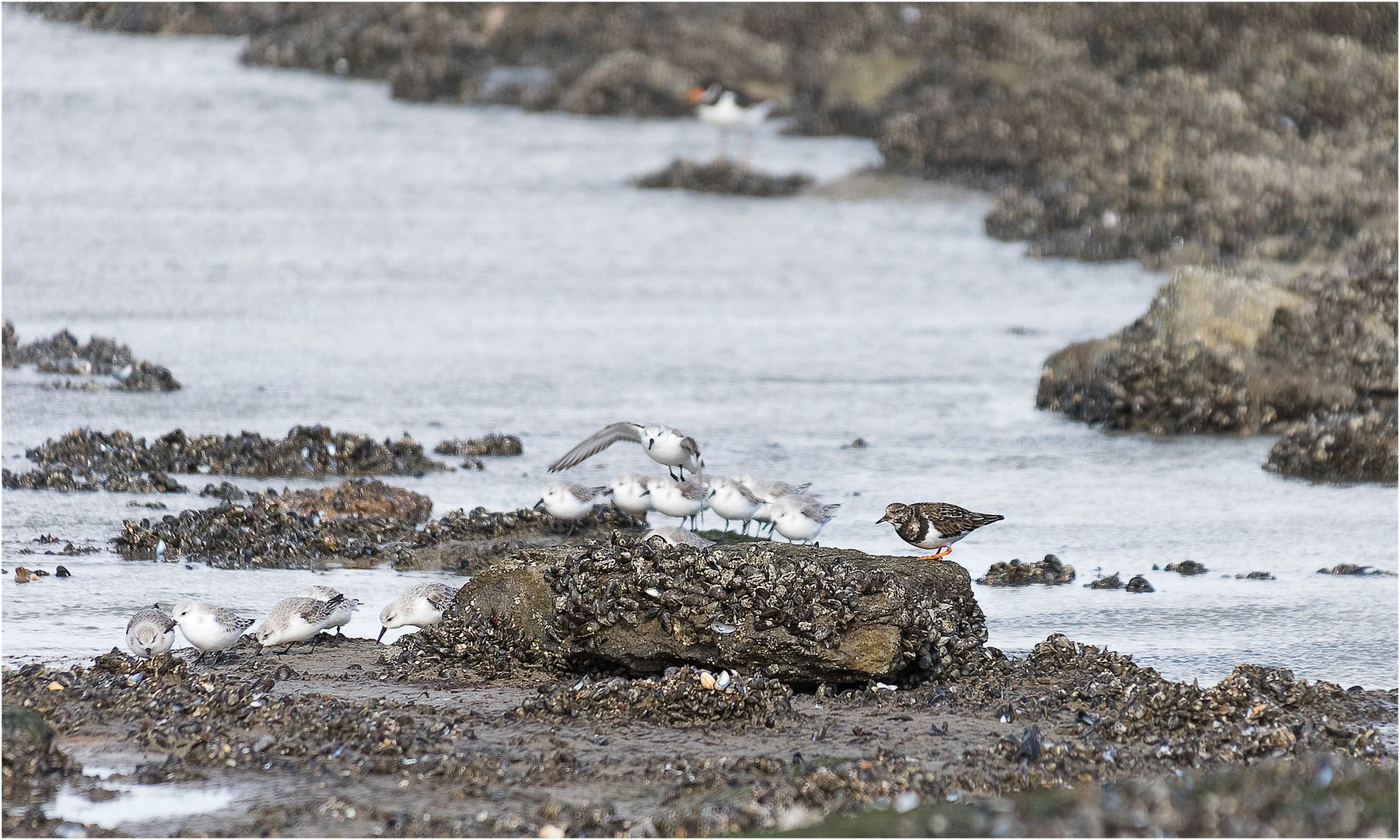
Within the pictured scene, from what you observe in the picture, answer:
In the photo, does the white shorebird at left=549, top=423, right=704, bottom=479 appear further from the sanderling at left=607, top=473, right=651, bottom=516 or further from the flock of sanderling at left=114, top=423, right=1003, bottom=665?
the sanderling at left=607, top=473, right=651, bottom=516

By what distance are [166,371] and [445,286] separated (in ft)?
13.7

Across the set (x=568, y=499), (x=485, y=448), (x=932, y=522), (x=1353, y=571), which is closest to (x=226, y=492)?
(x=485, y=448)

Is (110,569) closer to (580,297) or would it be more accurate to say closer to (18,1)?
(580,297)

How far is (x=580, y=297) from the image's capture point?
1409 centimetres

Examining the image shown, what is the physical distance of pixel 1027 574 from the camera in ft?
22.4

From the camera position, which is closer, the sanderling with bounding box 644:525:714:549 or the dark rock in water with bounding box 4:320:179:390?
the sanderling with bounding box 644:525:714:549

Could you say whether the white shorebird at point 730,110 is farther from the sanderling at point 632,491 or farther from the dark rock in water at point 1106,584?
the dark rock in water at point 1106,584

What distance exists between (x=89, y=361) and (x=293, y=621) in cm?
632

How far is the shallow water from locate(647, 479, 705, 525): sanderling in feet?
3.19

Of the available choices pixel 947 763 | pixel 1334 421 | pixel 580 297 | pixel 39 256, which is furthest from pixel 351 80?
pixel 947 763

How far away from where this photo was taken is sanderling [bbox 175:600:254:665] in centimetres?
540

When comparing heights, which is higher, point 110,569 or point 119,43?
point 119,43

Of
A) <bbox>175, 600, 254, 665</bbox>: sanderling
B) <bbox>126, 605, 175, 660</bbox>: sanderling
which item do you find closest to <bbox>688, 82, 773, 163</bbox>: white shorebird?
<bbox>175, 600, 254, 665</bbox>: sanderling

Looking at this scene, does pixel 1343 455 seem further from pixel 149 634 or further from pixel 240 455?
pixel 149 634
